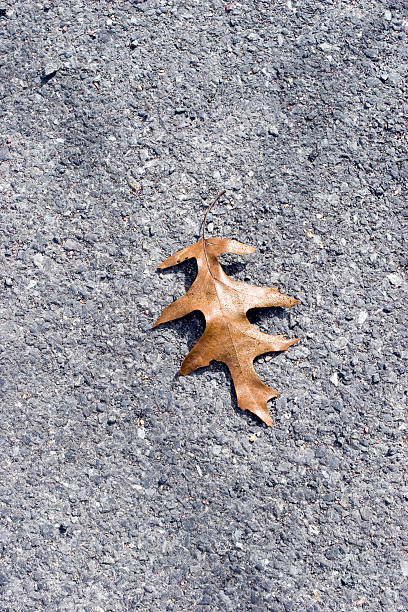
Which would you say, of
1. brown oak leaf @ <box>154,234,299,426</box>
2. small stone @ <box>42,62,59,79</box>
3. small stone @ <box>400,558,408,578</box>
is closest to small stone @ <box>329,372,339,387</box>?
brown oak leaf @ <box>154,234,299,426</box>

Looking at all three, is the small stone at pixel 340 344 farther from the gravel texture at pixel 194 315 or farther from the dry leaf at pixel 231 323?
the dry leaf at pixel 231 323

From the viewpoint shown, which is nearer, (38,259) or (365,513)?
(365,513)

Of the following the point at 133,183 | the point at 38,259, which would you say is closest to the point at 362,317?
the point at 133,183

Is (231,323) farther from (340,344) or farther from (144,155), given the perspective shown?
(144,155)

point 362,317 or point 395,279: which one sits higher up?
point 395,279

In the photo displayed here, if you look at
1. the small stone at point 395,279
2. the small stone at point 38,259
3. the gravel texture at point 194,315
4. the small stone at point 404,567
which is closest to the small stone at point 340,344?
the gravel texture at point 194,315

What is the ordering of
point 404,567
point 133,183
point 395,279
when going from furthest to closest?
point 133,183 < point 395,279 < point 404,567
